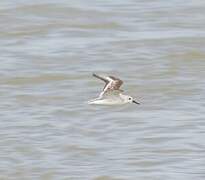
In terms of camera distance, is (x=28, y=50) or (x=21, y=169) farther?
(x=28, y=50)

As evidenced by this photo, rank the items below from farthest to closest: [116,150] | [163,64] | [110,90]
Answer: [163,64] → [116,150] → [110,90]

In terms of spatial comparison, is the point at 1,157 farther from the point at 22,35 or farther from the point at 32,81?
the point at 22,35

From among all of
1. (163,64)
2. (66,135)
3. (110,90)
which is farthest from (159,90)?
(110,90)

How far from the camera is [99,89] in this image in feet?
52.6

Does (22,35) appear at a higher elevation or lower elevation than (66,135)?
higher

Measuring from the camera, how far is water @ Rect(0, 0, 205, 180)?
13.2 meters

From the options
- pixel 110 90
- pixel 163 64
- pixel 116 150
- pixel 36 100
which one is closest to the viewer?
pixel 110 90

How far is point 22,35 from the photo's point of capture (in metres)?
18.5

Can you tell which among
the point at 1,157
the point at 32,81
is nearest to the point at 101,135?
the point at 1,157

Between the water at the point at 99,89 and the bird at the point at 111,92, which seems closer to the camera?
the bird at the point at 111,92

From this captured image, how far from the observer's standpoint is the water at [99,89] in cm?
1316

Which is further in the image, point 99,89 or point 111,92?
point 99,89

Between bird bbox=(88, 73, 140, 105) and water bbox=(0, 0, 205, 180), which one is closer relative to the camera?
bird bbox=(88, 73, 140, 105)

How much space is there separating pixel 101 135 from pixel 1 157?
139 cm
